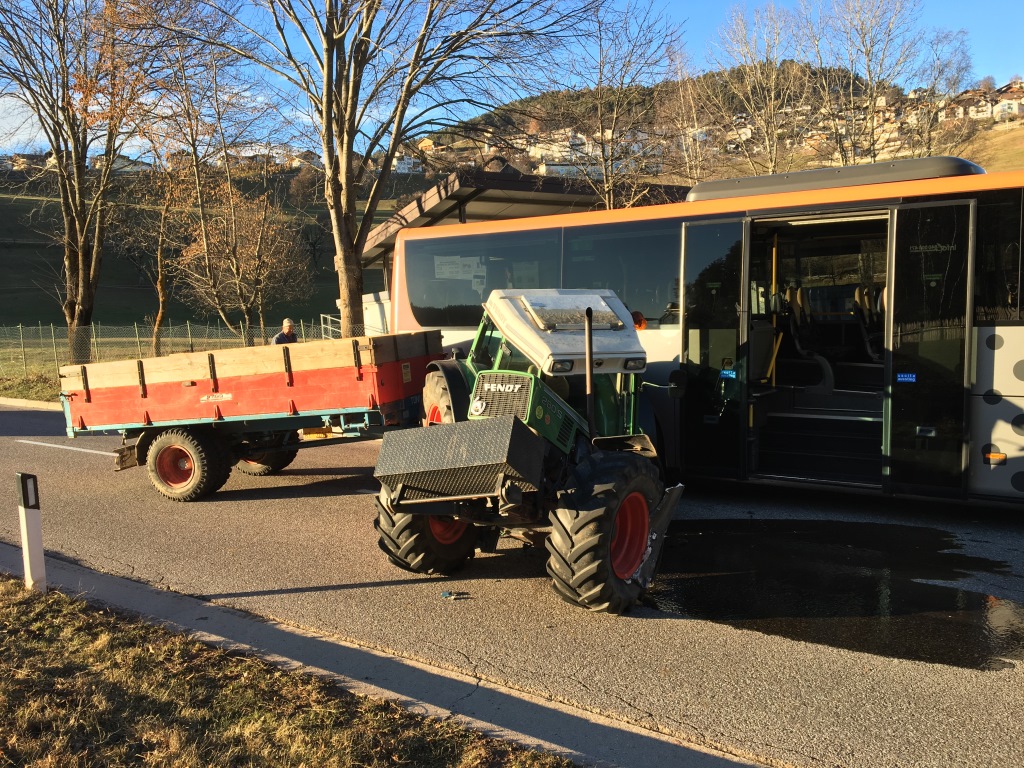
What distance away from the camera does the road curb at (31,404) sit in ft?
65.2

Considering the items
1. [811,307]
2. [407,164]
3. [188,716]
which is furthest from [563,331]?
[407,164]

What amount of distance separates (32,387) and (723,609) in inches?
883

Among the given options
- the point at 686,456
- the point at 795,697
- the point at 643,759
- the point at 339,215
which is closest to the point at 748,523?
the point at 686,456

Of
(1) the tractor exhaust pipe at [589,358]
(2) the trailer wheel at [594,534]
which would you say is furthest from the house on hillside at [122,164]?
(2) the trailer wheel at [594,534]

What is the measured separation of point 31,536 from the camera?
6094mm

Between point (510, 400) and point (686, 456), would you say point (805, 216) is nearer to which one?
point (686, 456)

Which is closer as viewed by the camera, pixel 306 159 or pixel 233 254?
pixel 306 159

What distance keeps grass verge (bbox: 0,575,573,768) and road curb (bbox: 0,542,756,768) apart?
161 mm

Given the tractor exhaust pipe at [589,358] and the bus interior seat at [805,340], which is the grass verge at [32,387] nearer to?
the bus interior seat at [805,340]

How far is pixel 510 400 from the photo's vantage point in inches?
226

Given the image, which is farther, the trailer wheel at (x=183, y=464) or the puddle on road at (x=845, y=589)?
the trailer wheel at (x=183, y=464)

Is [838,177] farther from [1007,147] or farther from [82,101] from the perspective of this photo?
[1007,147]

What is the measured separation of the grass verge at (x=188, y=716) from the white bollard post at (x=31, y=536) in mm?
1092

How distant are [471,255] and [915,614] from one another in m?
7.20
